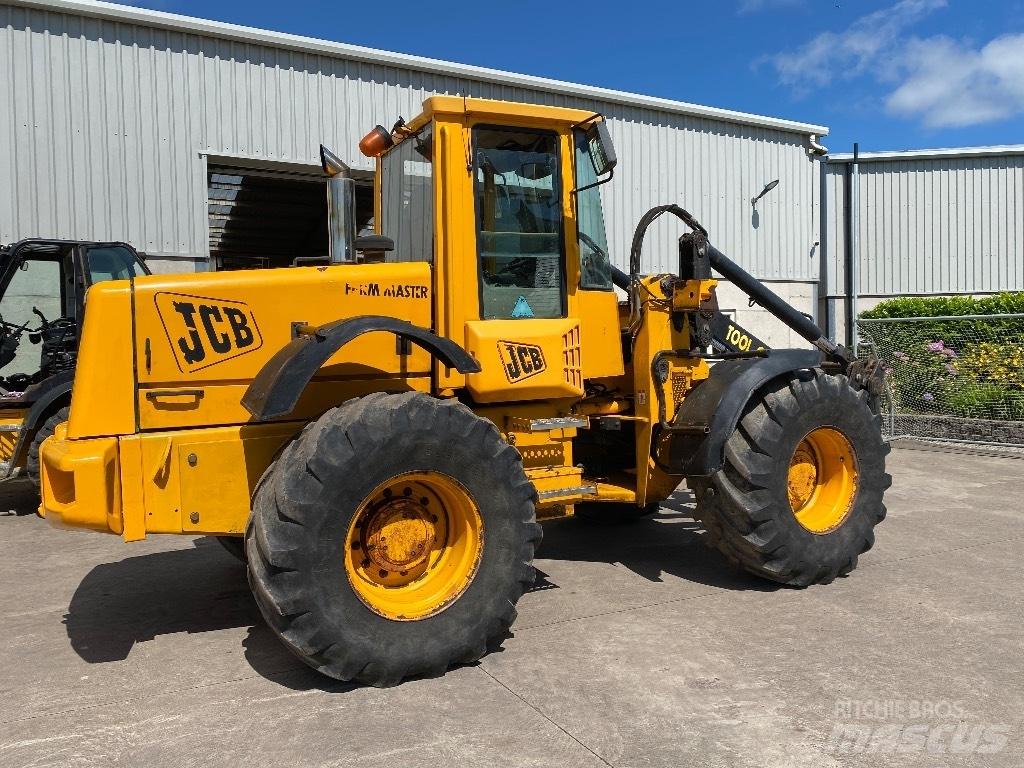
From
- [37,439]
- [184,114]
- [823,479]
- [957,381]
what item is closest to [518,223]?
[823,479]

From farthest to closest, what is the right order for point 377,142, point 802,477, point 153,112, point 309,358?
point 153,112 → point 802,477 → point 377,142 → point 309,358

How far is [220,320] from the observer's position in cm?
406

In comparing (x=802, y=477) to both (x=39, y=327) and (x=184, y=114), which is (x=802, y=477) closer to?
(x=39, y=327)

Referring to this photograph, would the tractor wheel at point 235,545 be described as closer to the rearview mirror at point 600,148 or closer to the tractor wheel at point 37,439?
the rearview mirror at point 600,148

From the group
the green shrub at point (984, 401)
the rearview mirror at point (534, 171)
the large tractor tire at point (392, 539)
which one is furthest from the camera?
the green shrub at point (984, 401)

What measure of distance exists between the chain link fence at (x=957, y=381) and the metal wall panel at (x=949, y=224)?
5235mm

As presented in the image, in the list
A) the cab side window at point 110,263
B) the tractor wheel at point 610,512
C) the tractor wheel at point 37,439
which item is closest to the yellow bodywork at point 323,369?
the tractor wheel at point 610,512

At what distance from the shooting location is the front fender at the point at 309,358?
3.62 metres

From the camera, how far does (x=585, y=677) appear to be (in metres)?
3.79

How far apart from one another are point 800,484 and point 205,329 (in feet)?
12.4

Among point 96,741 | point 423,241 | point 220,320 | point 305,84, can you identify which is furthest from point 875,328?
point 96,741

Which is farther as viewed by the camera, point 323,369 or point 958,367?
point 958,367

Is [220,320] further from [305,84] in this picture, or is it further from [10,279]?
[305,84]

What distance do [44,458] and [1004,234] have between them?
19.1 meters
